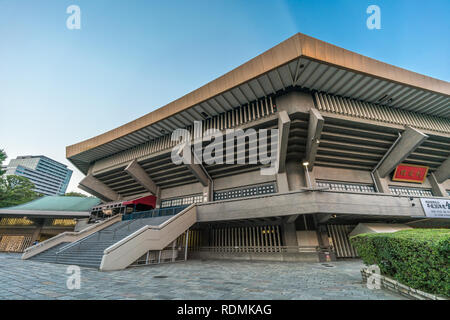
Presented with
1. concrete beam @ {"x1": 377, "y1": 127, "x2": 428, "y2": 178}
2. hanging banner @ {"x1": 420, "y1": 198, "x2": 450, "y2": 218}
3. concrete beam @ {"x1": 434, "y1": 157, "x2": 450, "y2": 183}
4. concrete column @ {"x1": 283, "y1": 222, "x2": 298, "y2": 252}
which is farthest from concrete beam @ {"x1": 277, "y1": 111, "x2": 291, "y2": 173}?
concrete beam @ {"x1": 434, "y1": 157, "x2": 450, "y2": 183}

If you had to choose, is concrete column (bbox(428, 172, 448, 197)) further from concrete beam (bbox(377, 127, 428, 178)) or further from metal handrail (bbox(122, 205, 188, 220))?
metal handrail (bbox(122, 205, 188, 220))

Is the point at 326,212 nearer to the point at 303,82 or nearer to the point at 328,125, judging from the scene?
the point at 328,125

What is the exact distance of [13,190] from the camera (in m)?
30.9

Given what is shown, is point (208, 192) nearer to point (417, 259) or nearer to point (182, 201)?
point (182, 201)

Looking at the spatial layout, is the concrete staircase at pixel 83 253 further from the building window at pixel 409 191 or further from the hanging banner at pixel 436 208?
the building window at pixel 409 191

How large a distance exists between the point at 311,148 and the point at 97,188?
2703 cm

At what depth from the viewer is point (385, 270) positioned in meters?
5.05

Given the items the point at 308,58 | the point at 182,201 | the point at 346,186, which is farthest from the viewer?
the point at 182,201

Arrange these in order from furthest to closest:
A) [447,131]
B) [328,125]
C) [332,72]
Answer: [447,131] → [328,125] → [332,72]

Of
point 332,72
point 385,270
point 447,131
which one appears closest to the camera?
→ point 385,270

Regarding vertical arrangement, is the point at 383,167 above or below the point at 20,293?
above

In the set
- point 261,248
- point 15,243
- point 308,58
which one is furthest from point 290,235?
point 15,243
